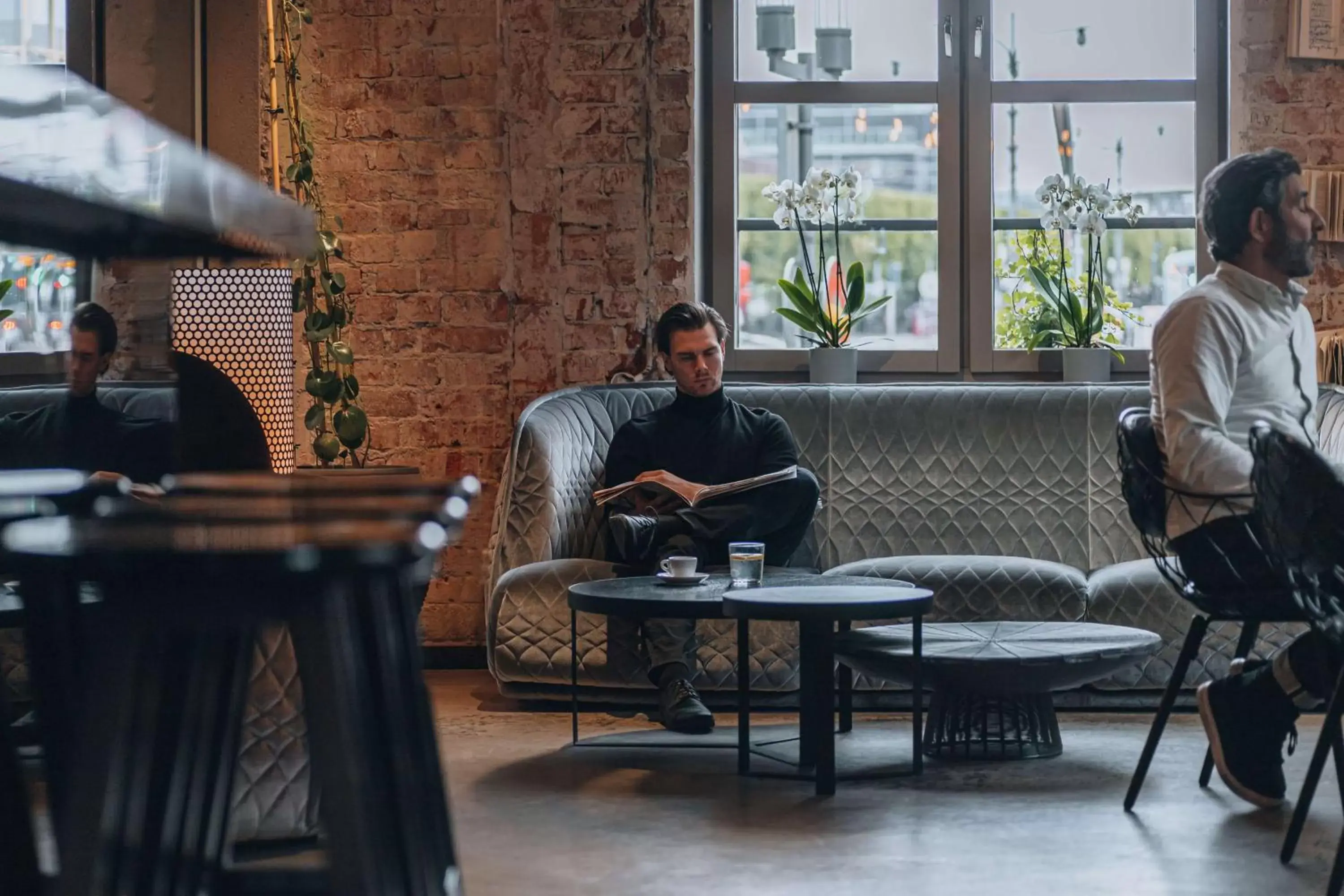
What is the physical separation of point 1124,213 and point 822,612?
2.53 m

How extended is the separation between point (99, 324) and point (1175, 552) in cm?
214

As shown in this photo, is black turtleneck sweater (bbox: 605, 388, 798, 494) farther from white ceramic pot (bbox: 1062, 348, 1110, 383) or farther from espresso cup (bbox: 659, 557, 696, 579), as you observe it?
white ceramic pot (bbox: 1062, 348, 1110, 383)

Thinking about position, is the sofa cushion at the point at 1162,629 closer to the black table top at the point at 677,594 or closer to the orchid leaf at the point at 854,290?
the black table top at the point at 677,594

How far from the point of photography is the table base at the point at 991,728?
3619 millimetres

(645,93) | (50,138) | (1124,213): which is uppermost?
(645,93)

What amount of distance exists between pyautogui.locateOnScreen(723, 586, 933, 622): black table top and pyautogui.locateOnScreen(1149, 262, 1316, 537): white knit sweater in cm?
55

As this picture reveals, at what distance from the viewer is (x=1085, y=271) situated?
17.2 ft

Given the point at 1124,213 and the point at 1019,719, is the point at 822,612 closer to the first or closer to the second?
the point at 1019,719

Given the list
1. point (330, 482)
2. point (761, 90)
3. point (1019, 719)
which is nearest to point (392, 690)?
A: point (330, 482)

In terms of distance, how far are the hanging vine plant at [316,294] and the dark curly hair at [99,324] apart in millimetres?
2972

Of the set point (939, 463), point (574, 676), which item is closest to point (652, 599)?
point (574, 676)

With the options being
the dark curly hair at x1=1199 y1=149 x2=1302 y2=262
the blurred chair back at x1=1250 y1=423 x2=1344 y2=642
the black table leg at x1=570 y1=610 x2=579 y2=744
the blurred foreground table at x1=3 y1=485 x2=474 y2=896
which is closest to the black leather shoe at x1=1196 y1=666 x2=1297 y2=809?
the blurred chair back at x1=1250 y1=423 x2=1344 y2=642

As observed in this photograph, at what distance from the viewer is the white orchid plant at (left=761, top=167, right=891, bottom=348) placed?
203 inches

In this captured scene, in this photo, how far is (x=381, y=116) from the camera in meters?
5.11
